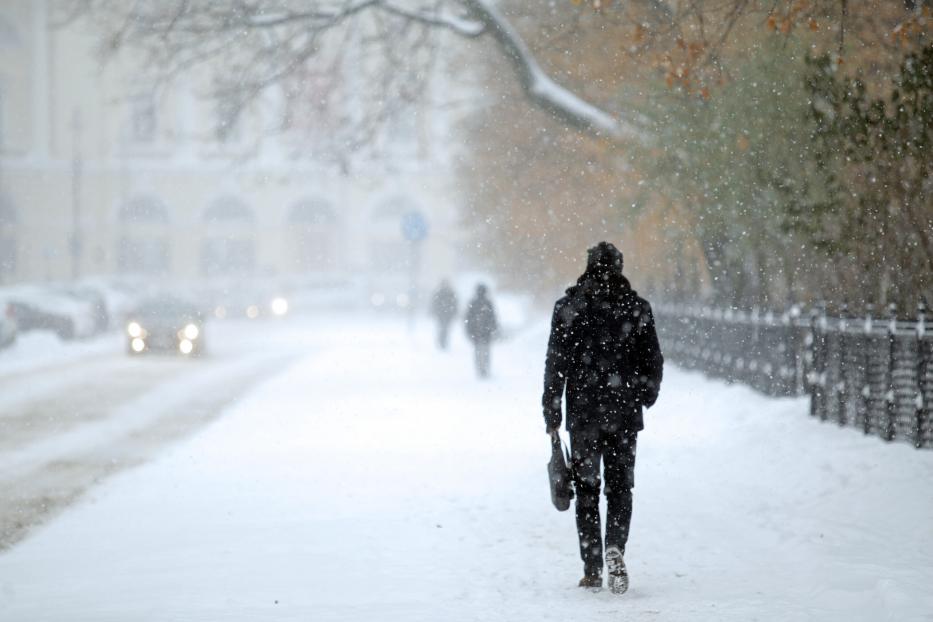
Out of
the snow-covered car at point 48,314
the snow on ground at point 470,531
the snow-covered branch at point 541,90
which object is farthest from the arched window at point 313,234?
the snow on ground at point 470,531

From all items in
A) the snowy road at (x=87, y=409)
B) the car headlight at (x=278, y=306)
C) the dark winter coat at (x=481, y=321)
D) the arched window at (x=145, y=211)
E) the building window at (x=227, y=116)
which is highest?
the building window at (x=227, y=116)

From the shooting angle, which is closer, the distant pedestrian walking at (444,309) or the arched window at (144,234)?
the distant pedestrian walking at (444,309)

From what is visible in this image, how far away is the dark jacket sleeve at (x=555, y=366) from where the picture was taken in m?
7.48

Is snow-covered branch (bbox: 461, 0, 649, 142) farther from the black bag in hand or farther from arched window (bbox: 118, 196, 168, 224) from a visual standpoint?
arched window (bbox: 118, 196, 168, 224)

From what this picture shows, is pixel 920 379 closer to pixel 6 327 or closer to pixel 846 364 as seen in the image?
pixel 846 364

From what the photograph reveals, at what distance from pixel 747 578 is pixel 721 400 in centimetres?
905

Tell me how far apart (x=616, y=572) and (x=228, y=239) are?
7068 cm

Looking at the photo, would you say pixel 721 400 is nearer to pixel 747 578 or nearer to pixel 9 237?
pixel 747 578

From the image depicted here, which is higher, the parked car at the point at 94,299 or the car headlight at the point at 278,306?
the parked car at the point at 94,299

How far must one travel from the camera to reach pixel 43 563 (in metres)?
8.24

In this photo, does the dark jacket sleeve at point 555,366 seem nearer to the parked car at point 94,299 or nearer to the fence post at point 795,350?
the fence post at point 795,350

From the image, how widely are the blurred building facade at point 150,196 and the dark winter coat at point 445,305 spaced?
42.4m

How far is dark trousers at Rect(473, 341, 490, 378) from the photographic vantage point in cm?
2353

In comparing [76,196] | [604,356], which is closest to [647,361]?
[604,356]
